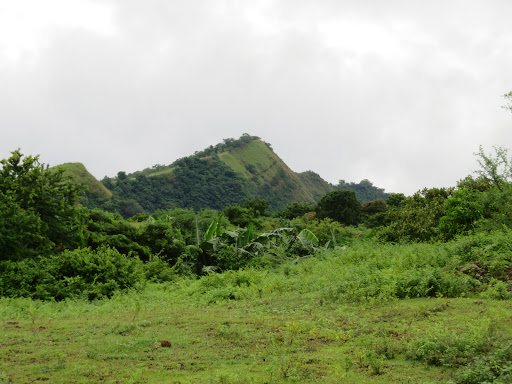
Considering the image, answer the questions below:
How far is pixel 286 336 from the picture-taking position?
677 cm

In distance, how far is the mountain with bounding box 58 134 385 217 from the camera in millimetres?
71312

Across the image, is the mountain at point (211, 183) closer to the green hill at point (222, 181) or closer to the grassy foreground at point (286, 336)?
the green hill at point (222, 181)

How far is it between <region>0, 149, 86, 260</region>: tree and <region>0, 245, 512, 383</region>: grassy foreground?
14.3 feet

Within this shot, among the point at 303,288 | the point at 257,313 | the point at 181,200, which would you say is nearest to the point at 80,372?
the point at 257,313

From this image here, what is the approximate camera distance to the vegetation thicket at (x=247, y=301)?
17.3 ft

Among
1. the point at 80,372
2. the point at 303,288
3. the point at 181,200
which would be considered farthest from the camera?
the point at 181,200

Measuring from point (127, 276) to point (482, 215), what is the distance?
43.0 feet

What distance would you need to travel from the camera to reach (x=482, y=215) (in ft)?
56.7

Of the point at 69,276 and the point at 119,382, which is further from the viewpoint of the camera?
the point at 69,276

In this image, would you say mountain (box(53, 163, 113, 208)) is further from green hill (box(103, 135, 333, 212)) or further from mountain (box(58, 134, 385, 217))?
green hill (box(103, 135, 333, 212))

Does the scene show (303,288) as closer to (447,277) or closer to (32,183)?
(447,277)

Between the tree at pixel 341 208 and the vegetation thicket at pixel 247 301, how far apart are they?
24.0 metres

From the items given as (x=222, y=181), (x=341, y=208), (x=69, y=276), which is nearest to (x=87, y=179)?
(x=222, y=181)

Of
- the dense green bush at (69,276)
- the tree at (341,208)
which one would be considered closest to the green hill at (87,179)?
the tree at (341,208)
